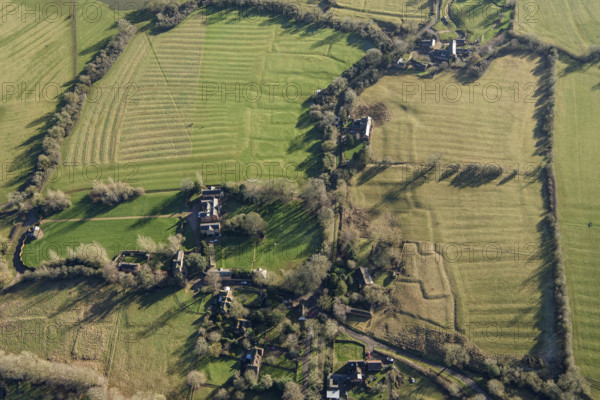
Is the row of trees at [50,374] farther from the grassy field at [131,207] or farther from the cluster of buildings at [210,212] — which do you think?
the cluster of buildings at [210,212]

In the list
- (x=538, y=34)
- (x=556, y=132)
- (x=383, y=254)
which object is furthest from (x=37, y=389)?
(x=538, y=34)

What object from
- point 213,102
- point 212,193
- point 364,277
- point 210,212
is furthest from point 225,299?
point 213,102

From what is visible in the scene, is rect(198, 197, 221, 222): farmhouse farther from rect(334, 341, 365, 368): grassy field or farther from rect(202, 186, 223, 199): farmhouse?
rect(334, 341, 365, 368): grassy field

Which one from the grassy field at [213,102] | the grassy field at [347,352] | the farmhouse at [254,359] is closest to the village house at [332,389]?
the grassy field at [347,352]

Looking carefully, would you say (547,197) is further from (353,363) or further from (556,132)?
(353,363)

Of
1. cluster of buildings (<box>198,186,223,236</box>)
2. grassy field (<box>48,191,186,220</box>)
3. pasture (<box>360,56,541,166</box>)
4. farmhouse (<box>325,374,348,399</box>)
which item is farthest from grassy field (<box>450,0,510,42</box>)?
farmhouse (<box>325,374,348,399</box>)

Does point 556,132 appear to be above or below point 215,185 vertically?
above
